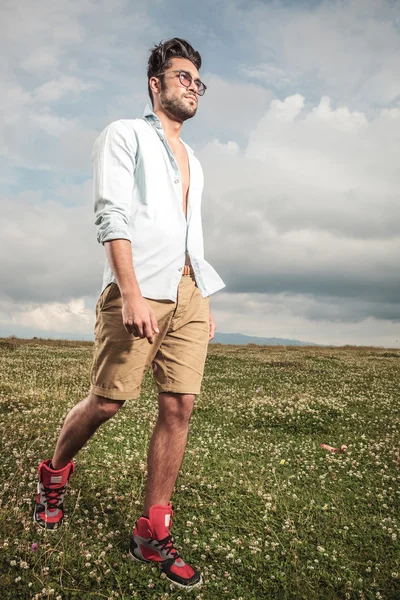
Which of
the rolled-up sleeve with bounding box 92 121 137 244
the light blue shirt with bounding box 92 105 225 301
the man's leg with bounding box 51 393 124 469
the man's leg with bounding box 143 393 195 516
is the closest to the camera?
the rolled-up sleeve with bounding box 92 121 137 244

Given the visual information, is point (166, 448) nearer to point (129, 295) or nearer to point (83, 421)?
point (83, 421)

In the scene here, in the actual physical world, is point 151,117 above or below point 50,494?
above

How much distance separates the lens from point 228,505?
6.58 m

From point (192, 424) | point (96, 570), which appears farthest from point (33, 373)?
point (96, 570)

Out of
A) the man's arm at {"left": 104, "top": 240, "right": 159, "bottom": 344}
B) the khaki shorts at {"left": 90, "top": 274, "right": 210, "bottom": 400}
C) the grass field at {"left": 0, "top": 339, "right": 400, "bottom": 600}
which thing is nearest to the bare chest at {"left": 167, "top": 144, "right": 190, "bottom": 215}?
the khaki shorts at {"left": 90, "top": 274, "right": 210, "bottom": 400}

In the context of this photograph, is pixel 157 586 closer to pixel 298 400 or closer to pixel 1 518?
pixel 1 518

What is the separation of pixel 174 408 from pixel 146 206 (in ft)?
6.82

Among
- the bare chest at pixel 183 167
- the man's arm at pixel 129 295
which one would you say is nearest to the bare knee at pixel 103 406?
the man's arm at pixel 129 295

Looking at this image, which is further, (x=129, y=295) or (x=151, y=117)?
(x=151, y=117)

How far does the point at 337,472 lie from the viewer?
27.3 ft

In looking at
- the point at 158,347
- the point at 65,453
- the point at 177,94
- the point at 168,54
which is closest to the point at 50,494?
the point at 65,453

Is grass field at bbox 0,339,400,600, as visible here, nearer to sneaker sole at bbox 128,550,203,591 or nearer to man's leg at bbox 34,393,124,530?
sneaker sole at bbox 128,550,203,591

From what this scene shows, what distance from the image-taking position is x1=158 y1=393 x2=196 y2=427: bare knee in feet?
15.9

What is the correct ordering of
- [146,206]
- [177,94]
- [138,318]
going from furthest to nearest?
[177,94] < [146,206] < [138,318]
